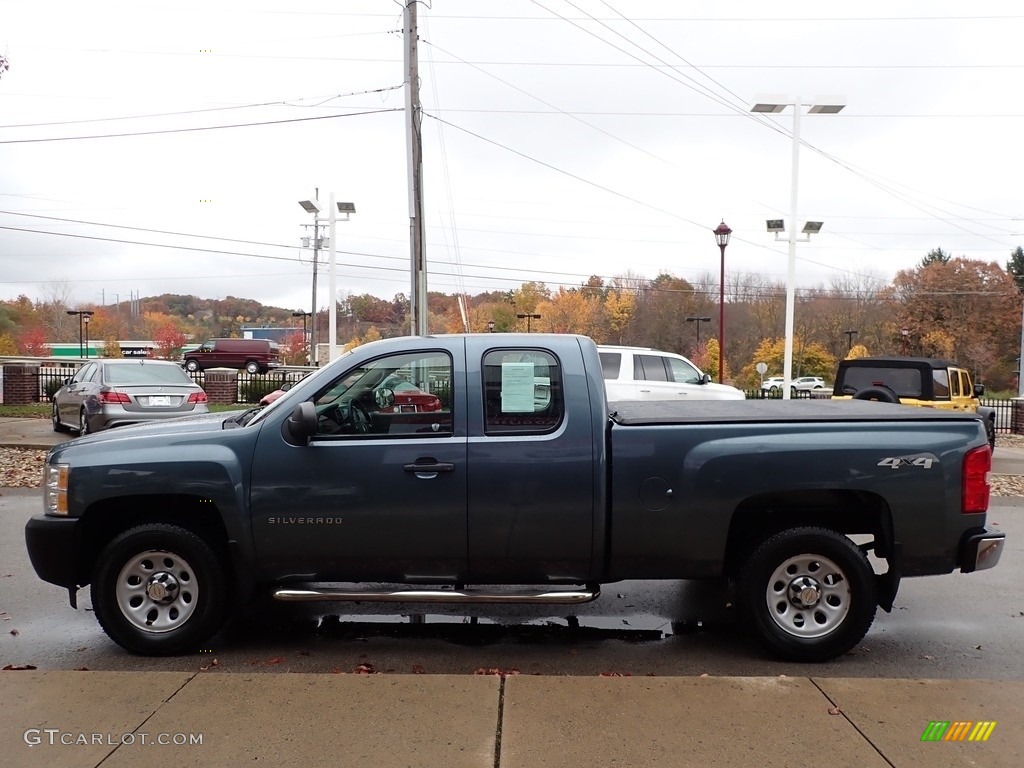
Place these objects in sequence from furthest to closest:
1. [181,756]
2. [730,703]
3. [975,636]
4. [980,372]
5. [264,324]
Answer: [264,324] < [980,372] < [975,636] < [730,703] < [181,756]

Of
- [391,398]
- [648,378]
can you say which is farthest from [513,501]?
[648,378]

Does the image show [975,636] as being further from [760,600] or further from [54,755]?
[54,755]

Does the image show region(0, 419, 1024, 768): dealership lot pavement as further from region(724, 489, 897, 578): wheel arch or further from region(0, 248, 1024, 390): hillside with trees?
region(0, 248, 1024, 390): hillside with trees

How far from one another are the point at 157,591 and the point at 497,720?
2257mm

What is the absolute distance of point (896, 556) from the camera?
4539 millimetres

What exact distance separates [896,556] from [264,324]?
127016 millimetres

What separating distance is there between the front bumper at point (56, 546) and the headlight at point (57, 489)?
63 millimetres

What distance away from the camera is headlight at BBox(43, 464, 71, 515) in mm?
4574

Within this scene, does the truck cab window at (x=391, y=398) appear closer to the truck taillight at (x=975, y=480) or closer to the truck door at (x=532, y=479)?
the truck door at (x=532, y=479)

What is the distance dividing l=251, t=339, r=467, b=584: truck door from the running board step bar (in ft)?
0.39

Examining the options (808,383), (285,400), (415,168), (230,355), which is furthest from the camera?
(808,383)

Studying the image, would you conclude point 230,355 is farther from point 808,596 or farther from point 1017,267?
point 1017,267

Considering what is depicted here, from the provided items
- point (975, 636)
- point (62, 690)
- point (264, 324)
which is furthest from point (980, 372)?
point (264, 324)

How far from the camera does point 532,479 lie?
14.6 feet
